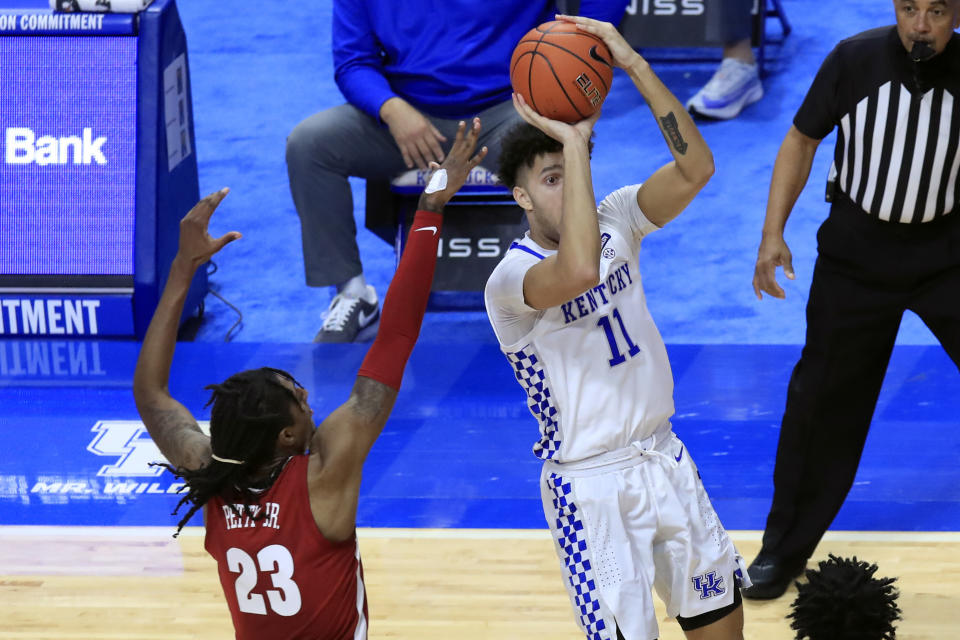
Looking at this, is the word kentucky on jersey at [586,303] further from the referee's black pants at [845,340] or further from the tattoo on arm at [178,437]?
the referee's black pants at [845,340]

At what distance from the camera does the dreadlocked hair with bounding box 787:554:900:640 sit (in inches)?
128

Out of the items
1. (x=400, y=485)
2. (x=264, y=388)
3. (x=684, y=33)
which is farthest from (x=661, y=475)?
(x=684, y=33)

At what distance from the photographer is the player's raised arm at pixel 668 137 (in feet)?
9.95

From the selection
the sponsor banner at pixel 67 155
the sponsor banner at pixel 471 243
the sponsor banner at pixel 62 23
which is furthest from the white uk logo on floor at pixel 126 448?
the sponsor banner at pixel 62 23

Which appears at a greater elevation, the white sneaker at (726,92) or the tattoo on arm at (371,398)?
the tattoo on arm at (371,398)

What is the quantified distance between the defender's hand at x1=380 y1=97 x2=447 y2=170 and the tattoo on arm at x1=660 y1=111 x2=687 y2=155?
2498 mm

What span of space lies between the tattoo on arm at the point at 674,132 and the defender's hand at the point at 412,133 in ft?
8.20

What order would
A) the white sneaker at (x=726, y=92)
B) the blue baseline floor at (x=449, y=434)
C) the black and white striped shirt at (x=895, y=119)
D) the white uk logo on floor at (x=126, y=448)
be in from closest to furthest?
the black and white striped shirt at (x=895, y=119) < the blue baseline floor at (x=449, y=434) < the white uk logo on floor at (x=126, y=448) < the white sneaker at (x=726, y=92)

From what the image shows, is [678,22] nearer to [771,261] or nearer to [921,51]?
[771,261]

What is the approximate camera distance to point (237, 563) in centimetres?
278

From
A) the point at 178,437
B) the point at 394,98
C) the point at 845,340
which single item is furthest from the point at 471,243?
the point at 178,437

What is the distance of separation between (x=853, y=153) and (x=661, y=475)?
1.30 m

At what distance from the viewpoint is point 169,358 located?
3012 mm

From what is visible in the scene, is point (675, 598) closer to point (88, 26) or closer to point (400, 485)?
point (400, 485)
